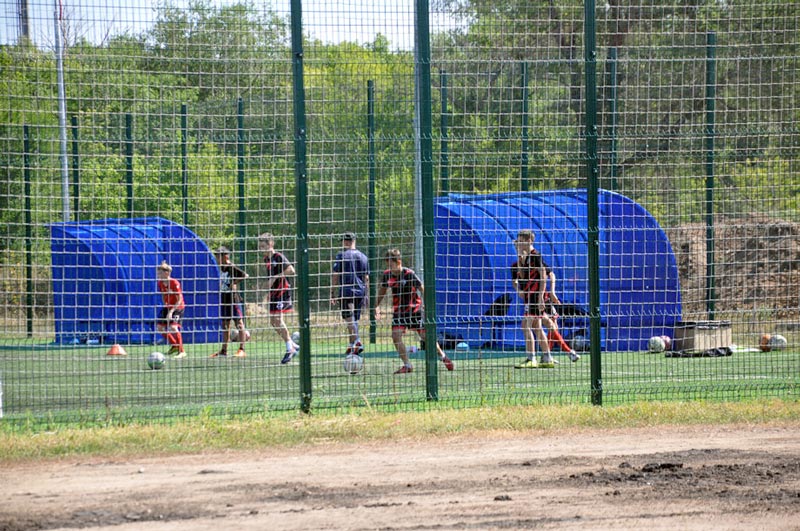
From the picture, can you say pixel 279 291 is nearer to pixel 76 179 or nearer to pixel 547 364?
pixel 76 179

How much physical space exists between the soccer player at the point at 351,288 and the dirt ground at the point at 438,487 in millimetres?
2635

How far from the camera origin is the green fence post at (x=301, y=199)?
9688mm

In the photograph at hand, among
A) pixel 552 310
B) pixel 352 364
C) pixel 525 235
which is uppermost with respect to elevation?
pixel 525 235

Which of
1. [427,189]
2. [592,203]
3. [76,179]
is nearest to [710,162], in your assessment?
[592,203]

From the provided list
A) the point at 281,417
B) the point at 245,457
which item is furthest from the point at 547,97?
the point at 245,457

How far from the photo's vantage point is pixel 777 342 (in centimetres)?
1494

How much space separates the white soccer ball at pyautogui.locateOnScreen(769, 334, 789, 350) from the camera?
559 inches

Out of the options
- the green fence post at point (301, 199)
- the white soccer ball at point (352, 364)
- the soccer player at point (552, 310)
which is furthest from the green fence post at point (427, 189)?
the soccer player at point (552, 310)

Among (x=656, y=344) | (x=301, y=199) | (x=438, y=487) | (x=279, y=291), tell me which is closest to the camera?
(x=438, y=487)

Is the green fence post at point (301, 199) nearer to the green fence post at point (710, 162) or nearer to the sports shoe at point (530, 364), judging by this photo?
the sports shoe at point (530, 364)

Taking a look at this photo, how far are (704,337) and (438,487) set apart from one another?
8949 millimetres

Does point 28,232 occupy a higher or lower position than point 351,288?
higher

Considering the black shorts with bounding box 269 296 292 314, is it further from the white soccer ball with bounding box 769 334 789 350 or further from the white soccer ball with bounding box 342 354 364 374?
the white soccer ball with bounding box 769 334 789 350

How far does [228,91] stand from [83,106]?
140 centimetres
